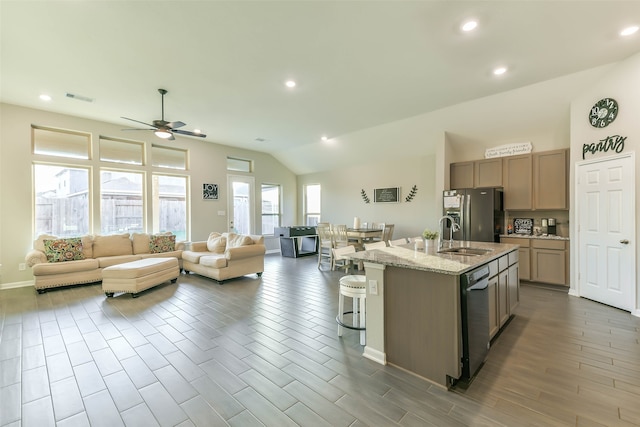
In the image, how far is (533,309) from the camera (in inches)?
143

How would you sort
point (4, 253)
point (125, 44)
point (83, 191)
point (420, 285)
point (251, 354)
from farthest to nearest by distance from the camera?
point (83, 191) → point (4, 253) → point (125, 44) → point (251, 354) → point (420, 285)

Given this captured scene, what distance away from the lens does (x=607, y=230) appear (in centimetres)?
377

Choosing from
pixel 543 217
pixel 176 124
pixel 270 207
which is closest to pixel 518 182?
pixel 543 217

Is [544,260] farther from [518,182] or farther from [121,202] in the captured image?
[121,202]

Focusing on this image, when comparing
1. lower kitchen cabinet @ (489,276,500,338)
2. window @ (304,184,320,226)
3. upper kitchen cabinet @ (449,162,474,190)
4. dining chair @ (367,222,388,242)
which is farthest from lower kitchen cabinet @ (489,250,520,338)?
window @ (304,184,320,226)

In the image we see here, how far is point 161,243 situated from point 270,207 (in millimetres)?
3655

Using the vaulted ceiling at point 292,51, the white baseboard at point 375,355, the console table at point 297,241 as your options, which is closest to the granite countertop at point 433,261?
the white baseboard at point 375,355

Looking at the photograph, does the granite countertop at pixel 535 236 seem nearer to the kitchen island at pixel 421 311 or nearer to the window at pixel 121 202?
the kitchen island at pixel 421 311

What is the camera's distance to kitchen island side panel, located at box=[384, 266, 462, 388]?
1.95 meters

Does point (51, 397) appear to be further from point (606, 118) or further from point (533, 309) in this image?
point (606, 118)

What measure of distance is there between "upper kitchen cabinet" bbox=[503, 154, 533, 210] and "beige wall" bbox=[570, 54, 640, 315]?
0.71 m

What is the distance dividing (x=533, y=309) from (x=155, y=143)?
7828mm

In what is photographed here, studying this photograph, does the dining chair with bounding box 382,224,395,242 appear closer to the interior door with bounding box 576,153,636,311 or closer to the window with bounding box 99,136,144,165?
the interior door with bounding box 576,153,636,311

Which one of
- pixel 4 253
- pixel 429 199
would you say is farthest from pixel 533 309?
pixel 4 253
